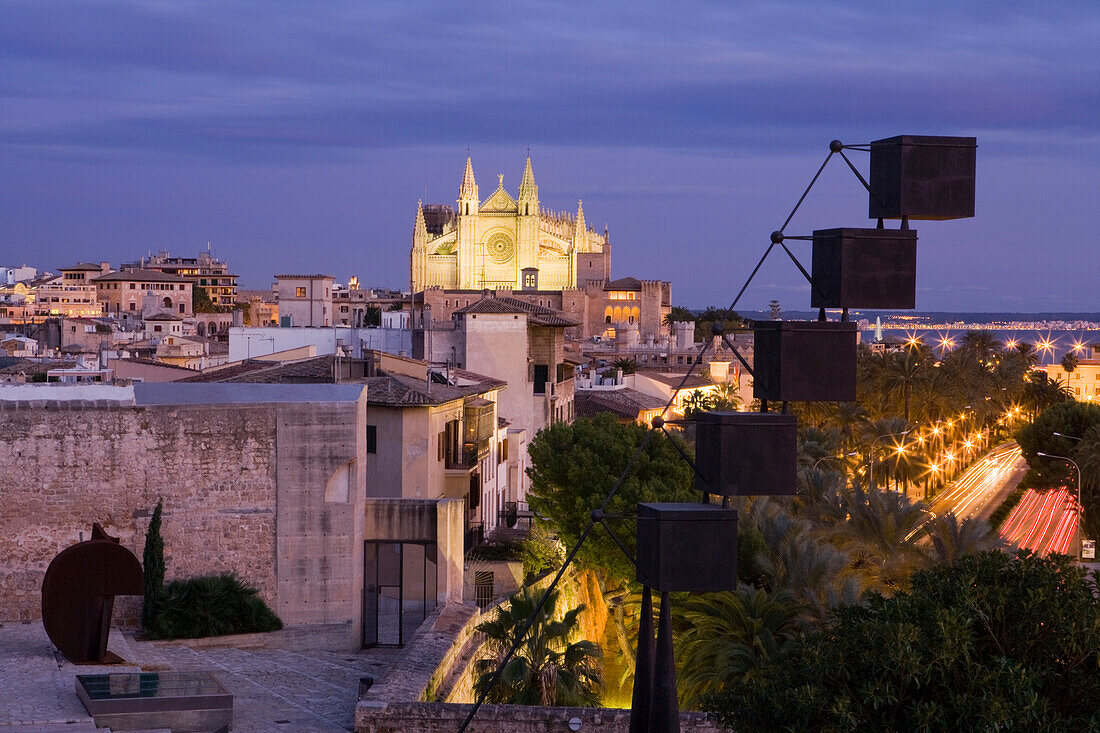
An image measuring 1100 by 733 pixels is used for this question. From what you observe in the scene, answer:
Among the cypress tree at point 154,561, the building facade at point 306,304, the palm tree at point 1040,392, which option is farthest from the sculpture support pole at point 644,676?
the palm tree at point 1040,392

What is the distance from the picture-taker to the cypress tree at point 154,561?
1816 cm

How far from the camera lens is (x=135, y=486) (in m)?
18.4

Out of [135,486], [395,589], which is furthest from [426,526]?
[135,486]

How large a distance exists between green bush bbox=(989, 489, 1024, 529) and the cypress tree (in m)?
33.3

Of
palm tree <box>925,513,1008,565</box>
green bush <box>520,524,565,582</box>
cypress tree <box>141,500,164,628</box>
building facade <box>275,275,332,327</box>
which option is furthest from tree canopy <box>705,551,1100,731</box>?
building facade <box>275,275,332,327</box>

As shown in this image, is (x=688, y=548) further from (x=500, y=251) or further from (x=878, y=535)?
(x=500, y=251)

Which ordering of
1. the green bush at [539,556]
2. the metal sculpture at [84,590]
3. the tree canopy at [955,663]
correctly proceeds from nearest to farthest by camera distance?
the tree canopy at [955,663] < the metal sculpture at [84,590] < the green bush at [539,556]

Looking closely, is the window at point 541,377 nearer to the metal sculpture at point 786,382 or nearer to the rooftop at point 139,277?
the metal sculpture at point 786,382

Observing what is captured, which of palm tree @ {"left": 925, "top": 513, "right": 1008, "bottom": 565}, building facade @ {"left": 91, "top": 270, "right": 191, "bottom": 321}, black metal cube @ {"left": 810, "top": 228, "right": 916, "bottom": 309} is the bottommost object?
palm tree @ {"left": 925, "top": 513, "right": 1008, "bottom": 565}

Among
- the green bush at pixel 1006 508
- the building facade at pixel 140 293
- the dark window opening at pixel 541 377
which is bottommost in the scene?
the green bush at pixel 1006 508

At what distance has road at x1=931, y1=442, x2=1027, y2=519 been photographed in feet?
164

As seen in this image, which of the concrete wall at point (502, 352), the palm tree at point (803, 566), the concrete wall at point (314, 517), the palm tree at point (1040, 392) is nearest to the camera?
the concrete wall at point (314, 517)

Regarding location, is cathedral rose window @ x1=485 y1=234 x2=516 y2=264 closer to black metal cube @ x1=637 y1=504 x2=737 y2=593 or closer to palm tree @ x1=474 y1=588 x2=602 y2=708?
palm tree @ x1=474 y1=588 x2=602 y2=708

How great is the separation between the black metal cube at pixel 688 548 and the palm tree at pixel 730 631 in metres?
8.26
